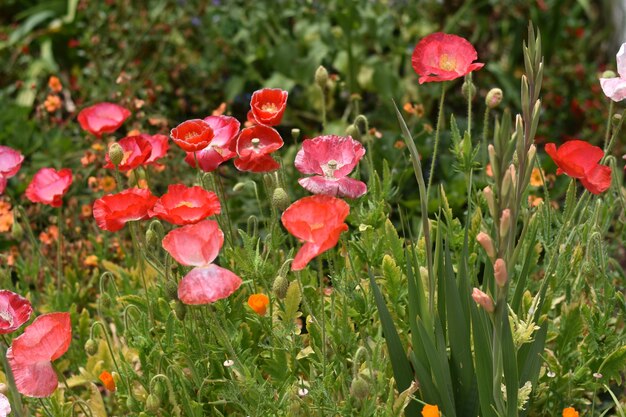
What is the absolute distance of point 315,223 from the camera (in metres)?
1.47

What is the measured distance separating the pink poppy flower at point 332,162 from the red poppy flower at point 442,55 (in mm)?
229

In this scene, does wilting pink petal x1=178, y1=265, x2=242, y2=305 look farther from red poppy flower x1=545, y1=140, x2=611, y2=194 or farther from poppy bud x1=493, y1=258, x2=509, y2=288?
red poppy flower x1=545, y1=140, x2=611, y2=194

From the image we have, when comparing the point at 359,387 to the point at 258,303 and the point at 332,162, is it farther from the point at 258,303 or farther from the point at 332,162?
the point at 332,162

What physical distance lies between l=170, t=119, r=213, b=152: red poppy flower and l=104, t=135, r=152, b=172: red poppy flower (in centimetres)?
17

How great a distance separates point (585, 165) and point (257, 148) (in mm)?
626

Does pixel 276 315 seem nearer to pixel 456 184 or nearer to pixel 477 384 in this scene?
pixel 477 384

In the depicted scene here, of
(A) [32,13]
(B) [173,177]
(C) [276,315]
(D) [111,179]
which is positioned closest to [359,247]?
(C) [276,315]

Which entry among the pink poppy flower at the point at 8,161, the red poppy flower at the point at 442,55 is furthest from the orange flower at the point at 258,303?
the pink poppy flower at the point at 8,161

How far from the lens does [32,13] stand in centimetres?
475

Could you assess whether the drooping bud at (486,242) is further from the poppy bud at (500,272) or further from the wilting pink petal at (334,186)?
the wilting pink petal at (334,186)

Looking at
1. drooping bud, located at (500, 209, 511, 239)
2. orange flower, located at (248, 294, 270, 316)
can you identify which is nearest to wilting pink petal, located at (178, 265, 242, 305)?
orange flower, located at (248, 294, 270, 316)

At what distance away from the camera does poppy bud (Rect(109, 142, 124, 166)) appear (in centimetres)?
175

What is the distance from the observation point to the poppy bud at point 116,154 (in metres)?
1.75

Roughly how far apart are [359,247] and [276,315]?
0.23m
